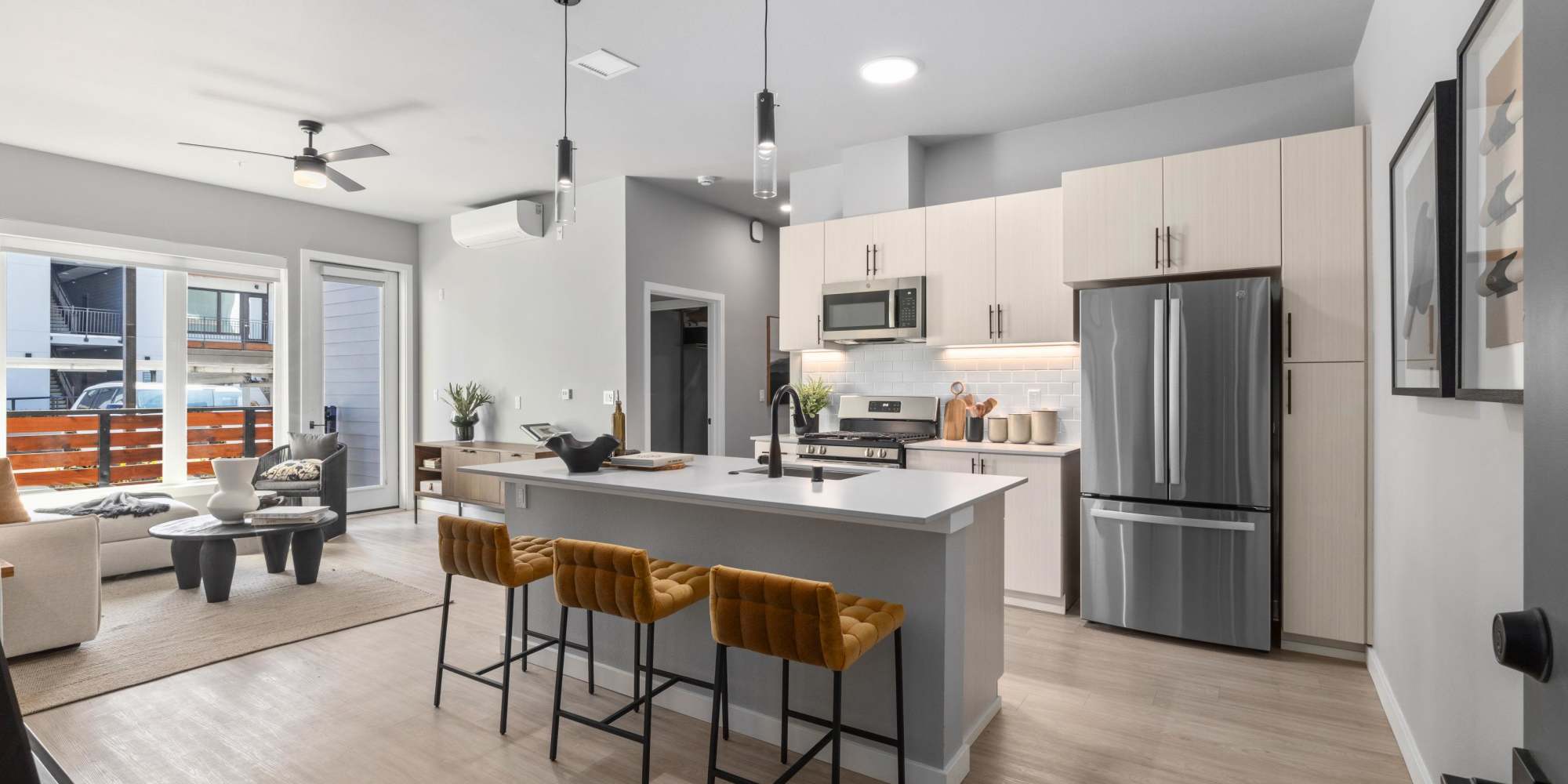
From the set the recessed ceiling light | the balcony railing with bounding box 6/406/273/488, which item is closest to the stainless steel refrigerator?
the recessed ceiling light

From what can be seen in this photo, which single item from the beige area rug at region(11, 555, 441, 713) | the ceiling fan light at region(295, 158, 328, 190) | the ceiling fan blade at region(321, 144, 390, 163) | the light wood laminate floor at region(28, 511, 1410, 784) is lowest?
the light wood laminate floor at region(28, 511, 1410, 784)

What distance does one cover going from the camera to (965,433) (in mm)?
4551

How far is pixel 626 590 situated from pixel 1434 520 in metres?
2.28

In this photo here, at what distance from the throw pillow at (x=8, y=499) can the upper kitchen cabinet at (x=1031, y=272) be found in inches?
206

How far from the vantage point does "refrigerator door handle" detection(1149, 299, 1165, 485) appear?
352 cm

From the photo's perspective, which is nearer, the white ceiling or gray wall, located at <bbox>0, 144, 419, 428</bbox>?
the white ceiling

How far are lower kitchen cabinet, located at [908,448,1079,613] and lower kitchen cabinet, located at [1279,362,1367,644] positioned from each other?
3.17ft

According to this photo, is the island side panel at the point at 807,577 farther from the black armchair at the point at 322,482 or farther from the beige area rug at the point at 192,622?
the black armchair at the point at 322,482

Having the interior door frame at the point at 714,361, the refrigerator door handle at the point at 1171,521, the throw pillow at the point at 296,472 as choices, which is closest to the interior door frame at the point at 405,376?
the throw pillow at the point at 296,472

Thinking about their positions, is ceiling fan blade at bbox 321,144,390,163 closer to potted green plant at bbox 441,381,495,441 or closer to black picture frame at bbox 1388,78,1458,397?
potted green plant at bbox 441,381,495,441

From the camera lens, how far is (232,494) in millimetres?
4199

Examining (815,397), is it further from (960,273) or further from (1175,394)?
(1175,394)

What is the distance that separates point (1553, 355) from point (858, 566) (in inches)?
74.7

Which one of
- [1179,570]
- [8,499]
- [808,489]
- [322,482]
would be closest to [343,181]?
[322,482]
